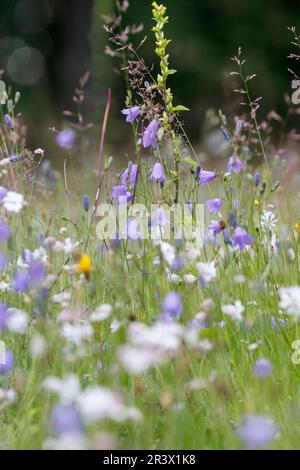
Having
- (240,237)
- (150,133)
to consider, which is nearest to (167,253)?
(240,237)

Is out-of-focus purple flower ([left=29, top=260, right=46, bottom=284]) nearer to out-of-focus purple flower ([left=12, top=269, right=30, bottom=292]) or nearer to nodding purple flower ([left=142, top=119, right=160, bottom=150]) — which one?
out-of-focus purple flower ([left=12, top=269, right=30, bottom=292])

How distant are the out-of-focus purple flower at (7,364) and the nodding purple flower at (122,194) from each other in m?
0.59

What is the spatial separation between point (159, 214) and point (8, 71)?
585 inches

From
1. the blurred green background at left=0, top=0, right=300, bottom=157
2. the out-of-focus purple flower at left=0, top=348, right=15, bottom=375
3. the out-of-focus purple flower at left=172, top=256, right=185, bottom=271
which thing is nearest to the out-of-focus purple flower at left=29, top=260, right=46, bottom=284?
the out-of-focus purple flower at left=0, top=348, right=15, bottom=375

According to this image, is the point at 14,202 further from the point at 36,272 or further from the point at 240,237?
the point at 240,237

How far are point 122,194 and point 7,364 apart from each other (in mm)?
673

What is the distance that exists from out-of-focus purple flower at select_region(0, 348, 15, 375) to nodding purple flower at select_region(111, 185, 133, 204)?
592 millimetres

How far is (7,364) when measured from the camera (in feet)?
6.56

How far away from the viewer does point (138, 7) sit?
14.5 metres

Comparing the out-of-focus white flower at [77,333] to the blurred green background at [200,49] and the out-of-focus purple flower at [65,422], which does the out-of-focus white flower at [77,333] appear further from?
the blurred green background at [200,49]

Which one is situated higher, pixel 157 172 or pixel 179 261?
pixel 157 172

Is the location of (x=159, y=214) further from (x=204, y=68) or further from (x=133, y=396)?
(x=204, y=68)

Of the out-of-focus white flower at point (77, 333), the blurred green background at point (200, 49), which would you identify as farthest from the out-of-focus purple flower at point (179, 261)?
the blurred green background at point (200, 49)
